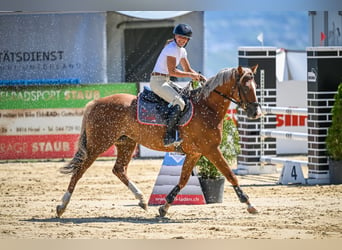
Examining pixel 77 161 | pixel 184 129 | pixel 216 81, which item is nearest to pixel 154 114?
pixel 184 129

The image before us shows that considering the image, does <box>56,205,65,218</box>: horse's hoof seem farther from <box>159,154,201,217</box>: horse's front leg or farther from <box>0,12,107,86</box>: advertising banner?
<box>0,12,107,86</box>: advertising banner

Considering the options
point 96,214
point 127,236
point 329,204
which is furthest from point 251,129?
point 127,236

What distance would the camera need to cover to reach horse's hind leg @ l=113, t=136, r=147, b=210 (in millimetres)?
10117

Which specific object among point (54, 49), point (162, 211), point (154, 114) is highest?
point (54, 49)

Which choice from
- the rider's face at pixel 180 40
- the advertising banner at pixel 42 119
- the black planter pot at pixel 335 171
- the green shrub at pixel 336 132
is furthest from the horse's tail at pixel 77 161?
the advertising banner at pixel 42 119

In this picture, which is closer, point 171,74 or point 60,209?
point 171,74

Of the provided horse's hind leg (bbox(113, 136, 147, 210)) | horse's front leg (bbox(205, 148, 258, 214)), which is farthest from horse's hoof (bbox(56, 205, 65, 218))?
horse's front leg (bbox(205, 148, 258, 214))

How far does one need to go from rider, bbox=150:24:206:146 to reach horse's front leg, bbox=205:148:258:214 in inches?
15.3

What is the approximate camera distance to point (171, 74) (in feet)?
31.4

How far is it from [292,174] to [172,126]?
3.15 m

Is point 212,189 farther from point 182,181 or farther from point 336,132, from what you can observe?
point 336,132

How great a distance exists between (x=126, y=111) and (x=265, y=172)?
13.6 ft

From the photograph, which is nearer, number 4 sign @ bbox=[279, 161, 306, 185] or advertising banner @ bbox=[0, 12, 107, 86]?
number 4 sign @ bbox=[279, 161, 306, 185]

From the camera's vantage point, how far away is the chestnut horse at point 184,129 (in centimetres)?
953
